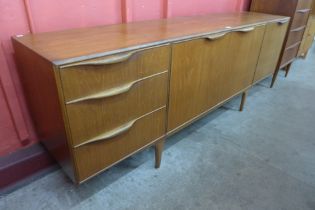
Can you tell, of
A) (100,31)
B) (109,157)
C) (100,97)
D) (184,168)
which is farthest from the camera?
(184,168)

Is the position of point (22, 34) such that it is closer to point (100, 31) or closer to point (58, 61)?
point (100, 31)

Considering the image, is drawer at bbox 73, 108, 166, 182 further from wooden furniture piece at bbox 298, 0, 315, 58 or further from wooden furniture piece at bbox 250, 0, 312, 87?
wooden furniture piece at bbox 298, 0, 315, 58

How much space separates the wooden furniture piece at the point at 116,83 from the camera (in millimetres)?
812

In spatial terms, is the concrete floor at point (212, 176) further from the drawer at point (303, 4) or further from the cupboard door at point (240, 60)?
the drawer at point (303, 4)

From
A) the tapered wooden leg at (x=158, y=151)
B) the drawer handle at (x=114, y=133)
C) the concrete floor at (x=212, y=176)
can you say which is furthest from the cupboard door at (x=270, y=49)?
the drawer handle at (x=114, y=133)

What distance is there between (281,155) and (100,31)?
1317 mm

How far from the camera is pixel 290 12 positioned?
209 cm

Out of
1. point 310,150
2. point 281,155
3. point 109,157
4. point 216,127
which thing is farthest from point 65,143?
point 310,150

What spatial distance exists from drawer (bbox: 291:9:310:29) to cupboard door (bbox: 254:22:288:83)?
0.79 ft

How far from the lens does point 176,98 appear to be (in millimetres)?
1215

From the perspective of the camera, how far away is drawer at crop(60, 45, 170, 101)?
30.4 inches

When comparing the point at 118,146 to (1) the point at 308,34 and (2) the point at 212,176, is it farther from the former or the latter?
(1) the point at 308,34

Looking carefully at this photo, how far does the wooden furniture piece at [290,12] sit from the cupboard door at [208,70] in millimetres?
677

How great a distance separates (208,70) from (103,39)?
62 cm
